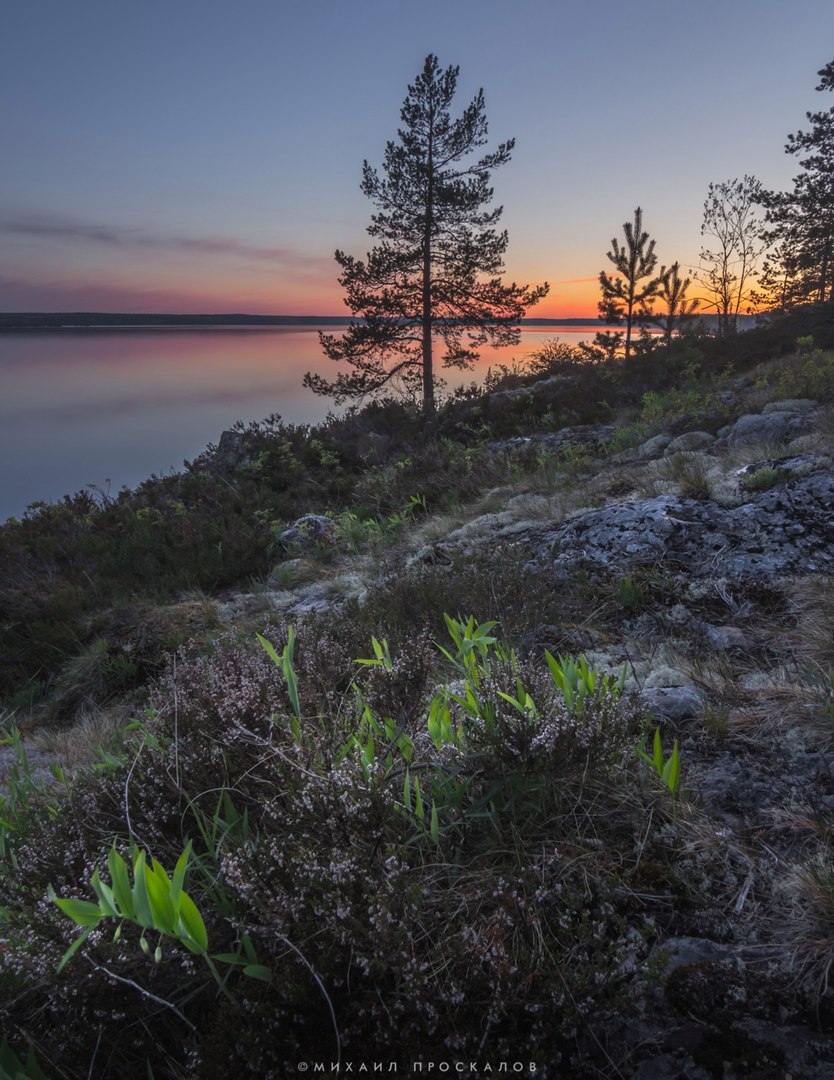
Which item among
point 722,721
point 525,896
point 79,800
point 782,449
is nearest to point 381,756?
point 525,896

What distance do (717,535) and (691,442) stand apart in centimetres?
449

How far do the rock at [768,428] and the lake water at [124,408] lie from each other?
12083 mm

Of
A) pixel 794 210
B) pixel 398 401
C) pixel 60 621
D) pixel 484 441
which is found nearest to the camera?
pixel 60 621

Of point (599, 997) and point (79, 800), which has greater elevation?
point (599, 997)

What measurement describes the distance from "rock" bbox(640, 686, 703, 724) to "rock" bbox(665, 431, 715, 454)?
6652 millimetres

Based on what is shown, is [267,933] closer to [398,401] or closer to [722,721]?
[722,721]

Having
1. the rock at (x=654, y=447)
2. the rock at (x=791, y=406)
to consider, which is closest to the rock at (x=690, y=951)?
the rock at (x=654, y=447)

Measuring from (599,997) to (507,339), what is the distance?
1981 cm

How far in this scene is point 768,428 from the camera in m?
7.73

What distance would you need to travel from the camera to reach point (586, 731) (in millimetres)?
1722

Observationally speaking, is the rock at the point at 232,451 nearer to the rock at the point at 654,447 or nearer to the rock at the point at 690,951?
the rock at the point at 654,447

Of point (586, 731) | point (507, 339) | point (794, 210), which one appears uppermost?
point (794, 210)

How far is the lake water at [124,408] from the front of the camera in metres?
23.6

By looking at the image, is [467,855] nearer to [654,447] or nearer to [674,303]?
[654,447]
